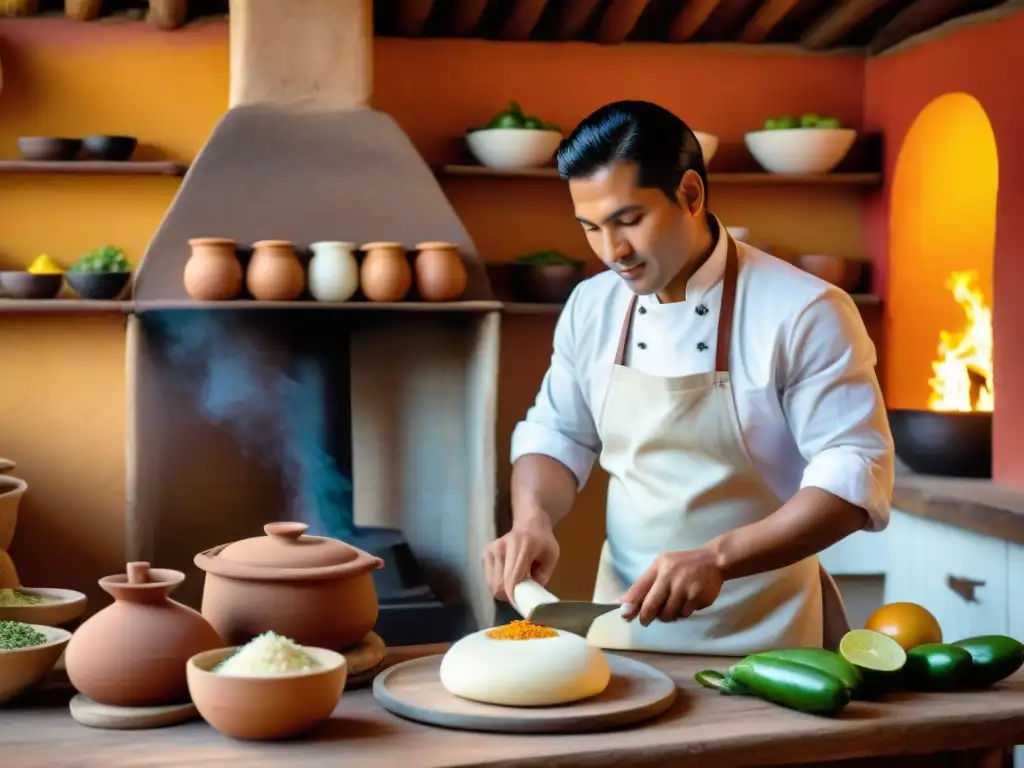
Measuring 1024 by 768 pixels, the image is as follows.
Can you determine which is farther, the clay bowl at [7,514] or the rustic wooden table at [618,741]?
the clay bowl at [7,514]

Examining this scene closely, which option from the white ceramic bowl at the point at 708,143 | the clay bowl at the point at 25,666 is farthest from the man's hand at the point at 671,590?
the white ceramic bowl at the point at 708,143

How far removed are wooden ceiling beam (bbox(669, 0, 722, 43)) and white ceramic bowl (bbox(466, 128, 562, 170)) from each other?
2.03 feet

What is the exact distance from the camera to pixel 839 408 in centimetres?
200

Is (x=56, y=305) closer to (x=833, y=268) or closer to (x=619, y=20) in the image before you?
(x=619, y=20)

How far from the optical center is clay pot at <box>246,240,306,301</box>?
357cm

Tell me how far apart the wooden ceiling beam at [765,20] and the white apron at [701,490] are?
2.20 m

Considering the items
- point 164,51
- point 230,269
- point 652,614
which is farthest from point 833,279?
point 652,614

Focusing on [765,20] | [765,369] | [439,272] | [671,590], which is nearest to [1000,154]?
[765,20]

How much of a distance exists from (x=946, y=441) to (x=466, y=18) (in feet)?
6.90

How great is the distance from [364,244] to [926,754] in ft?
8.20

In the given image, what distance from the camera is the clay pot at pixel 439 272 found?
3.67 meters

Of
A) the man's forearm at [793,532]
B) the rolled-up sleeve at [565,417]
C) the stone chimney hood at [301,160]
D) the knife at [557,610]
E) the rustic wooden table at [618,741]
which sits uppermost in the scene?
the stone chimney hood at [301,160]

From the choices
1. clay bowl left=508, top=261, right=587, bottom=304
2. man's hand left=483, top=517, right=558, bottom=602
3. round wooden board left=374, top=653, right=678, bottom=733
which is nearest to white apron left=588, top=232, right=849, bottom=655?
man's hand left=483, top=517, right=558, bottom=602

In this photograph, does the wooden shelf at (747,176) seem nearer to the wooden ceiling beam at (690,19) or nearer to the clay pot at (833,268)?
the clay pot at (833,268)
